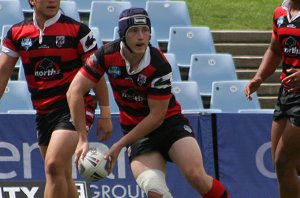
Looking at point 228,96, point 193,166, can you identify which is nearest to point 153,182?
point 193,166

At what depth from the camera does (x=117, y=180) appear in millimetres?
10375

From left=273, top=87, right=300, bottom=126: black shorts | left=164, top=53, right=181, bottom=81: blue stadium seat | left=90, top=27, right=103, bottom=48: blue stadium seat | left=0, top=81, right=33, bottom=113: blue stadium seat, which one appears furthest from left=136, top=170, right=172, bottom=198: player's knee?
left=90, top=27, right=103, bottom=48: blue stadium seat

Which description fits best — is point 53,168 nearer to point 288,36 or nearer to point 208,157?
point 288,36

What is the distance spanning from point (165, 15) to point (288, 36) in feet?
17.9

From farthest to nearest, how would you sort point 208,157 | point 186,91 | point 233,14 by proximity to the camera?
point 233,14
point 186,91
point 208,157

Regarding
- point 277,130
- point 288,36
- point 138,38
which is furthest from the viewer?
point 277,130

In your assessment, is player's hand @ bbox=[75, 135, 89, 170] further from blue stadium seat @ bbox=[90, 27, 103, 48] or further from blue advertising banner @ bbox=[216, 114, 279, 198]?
blue stadium seat @ bbox=[90, 27, 103, 48]

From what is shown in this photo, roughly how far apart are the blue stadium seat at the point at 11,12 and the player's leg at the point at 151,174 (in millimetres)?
5203

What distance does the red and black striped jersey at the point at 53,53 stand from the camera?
8852mm

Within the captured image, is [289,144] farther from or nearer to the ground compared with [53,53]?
nearer to the ground

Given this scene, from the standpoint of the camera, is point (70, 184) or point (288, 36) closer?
point (288, 36)

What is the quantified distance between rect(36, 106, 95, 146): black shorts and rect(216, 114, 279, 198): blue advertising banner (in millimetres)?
1881

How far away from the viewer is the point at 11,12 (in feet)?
43.0

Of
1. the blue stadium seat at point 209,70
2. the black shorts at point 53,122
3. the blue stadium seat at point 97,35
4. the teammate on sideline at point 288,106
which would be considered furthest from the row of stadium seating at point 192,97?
the teammate on sideline at point 288,106
